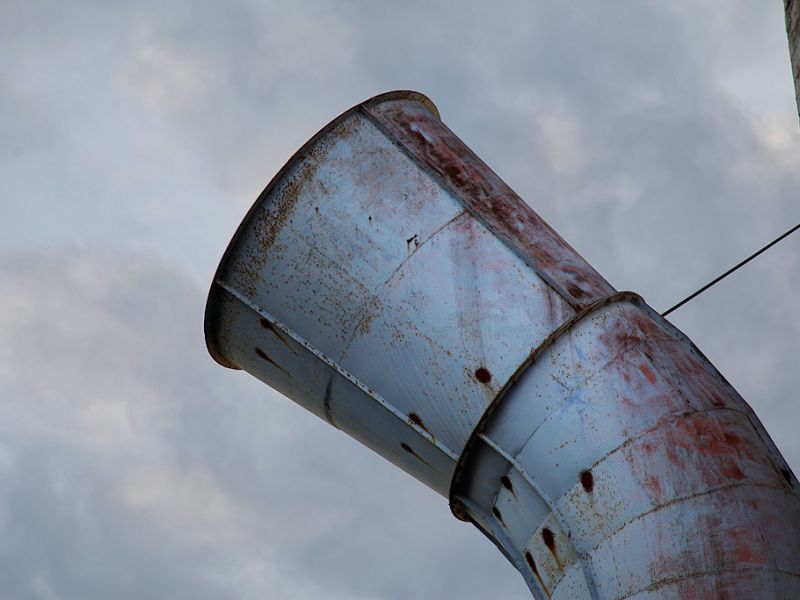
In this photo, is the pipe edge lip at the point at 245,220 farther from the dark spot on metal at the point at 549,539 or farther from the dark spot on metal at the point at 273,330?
the dark spot on metal at the point at 549,539

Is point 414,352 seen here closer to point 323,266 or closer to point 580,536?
point 323,266

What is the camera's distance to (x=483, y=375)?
6484 mm

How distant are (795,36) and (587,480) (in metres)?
2.99

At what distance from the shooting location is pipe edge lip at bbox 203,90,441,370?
720 centimetres

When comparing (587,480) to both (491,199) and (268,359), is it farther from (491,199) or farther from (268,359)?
(268,359)

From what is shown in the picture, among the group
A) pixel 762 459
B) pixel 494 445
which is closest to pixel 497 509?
pixel 494 445

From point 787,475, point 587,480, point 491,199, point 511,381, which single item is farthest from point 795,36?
point 587,480

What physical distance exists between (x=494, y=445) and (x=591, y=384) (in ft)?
2.00

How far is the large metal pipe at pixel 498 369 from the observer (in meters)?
5.85

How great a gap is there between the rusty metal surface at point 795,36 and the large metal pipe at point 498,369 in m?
1.67

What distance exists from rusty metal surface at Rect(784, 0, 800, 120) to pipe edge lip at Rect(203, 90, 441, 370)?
7.69 feet

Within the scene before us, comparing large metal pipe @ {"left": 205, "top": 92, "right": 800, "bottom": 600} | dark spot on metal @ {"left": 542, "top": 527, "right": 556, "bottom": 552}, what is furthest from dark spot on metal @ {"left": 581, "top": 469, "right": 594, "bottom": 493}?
dark spot on metal @ {"left": 542, "top": 527, "right": 556, "bottom": 552}

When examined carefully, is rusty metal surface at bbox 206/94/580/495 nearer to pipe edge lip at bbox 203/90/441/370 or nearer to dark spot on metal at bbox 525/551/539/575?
pipe edge lip at bbox 203/90/441/370

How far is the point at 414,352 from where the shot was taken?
22.0ft
